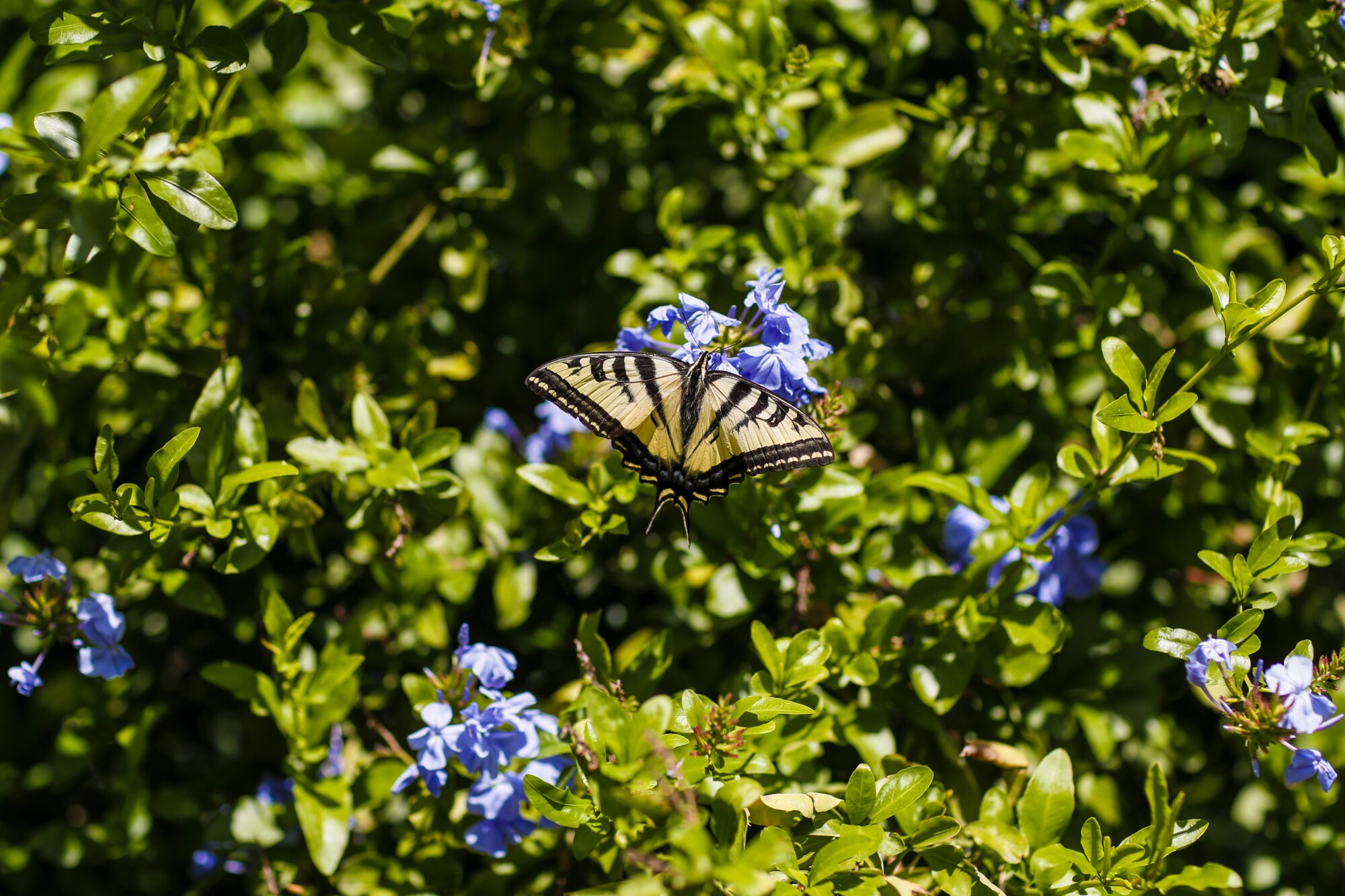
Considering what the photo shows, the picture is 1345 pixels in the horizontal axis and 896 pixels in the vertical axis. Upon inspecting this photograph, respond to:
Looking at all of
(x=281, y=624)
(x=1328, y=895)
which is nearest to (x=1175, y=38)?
(x=1328, y=895)

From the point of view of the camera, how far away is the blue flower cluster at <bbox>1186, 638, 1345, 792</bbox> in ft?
3.74

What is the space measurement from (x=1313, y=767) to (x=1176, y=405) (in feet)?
1.68

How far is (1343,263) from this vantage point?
1205 millimetres

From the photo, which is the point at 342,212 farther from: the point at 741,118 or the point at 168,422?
the point at 741,118

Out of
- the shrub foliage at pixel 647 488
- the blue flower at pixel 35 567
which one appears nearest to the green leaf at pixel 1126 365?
the shrub foliage at pixel 647 488

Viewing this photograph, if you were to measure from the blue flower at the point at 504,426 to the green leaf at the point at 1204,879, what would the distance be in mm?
1253

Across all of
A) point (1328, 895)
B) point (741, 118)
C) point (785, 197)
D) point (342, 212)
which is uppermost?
point (741, 118)

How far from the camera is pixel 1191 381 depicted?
3.99 feet

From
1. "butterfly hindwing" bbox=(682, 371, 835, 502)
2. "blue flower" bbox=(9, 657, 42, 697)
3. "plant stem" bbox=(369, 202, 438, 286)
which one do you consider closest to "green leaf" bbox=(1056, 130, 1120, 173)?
"butterfly hindwing" bbox=(682, 371, 835, 502)

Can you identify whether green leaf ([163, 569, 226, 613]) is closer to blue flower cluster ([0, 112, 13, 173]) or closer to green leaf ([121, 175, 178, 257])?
green leaf ([121, 175, 178, 257])

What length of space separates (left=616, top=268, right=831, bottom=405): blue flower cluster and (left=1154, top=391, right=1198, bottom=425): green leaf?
0.44m

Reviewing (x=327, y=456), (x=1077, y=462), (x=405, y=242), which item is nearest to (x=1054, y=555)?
(x=1077, y=462)

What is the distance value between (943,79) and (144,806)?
6.94 feet

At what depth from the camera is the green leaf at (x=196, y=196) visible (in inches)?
50.7
